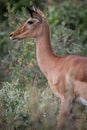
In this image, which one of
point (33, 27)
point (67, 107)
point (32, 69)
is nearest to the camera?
point (67, 107)

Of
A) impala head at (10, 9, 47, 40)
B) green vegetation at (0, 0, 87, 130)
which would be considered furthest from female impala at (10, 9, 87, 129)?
green vegetation at (0, 0, 87, 130)

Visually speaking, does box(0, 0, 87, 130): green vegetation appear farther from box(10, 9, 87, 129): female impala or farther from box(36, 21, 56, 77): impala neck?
box(36, 21, 56, 77): impala neck

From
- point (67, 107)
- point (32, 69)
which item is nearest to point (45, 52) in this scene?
point (67, 107)

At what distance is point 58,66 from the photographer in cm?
770

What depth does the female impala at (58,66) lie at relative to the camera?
24.1 ft

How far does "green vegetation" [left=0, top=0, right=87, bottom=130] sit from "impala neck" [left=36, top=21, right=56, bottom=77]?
33 cm

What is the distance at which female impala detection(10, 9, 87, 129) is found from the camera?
7348mm

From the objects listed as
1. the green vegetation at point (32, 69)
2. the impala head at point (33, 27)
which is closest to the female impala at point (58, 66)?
the impala head at point (33, 27)

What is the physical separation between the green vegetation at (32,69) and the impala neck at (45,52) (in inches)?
13.2

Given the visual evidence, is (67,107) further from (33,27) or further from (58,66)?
(33,27)

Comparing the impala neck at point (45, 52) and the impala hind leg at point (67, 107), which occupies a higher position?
the impala neck at point (45, 52)

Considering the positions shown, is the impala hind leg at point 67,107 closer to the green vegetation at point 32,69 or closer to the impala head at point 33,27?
the green vegetation at point 32,69

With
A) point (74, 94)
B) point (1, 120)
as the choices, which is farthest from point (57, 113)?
point (1, 120)

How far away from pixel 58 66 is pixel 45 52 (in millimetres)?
342
